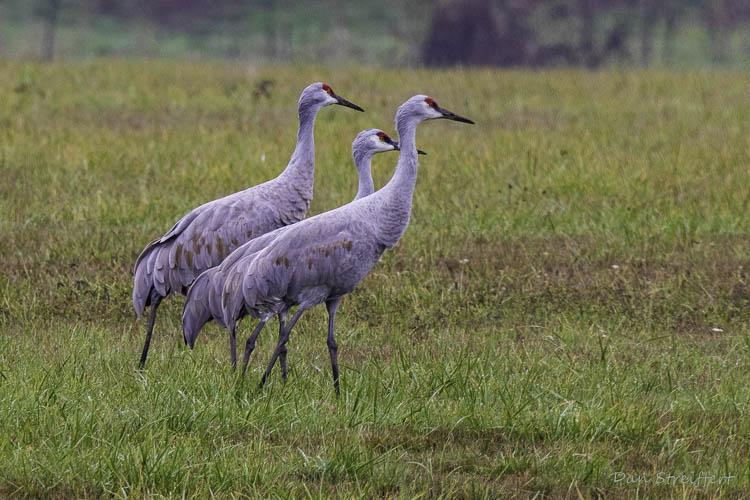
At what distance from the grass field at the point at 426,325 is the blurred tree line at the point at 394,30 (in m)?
17.7

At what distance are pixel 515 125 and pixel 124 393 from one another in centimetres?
894

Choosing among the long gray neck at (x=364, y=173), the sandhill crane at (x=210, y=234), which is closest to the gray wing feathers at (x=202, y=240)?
the sandhill crane at (x=210, y=234)

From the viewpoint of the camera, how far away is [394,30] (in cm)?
3459

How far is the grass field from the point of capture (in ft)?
14.3

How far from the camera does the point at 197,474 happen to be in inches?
166

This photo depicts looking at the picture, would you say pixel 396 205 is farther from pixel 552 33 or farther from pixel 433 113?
pixel 552 33

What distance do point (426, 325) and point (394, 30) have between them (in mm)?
28830

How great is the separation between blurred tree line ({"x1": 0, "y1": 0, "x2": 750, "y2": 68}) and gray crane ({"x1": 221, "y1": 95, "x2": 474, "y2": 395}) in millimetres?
24513

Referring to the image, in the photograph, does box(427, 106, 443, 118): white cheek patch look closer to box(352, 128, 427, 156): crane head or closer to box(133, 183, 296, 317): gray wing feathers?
box(352, 128, 427, 156): crane head

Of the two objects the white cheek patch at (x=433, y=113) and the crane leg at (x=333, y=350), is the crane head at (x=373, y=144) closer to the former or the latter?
the white cheek patch at (x=433, y=113)

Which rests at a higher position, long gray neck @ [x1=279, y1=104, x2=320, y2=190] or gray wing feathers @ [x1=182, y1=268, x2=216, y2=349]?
long gray neck @ [x1=279, y1=104, x2=320, y2=190]

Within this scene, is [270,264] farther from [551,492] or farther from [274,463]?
[551,492]

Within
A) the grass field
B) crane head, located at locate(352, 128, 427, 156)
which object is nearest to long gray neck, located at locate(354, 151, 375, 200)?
crane head, located at locate(352, 128, 427, 156)

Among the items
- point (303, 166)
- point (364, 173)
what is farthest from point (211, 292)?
point (364, 173)
